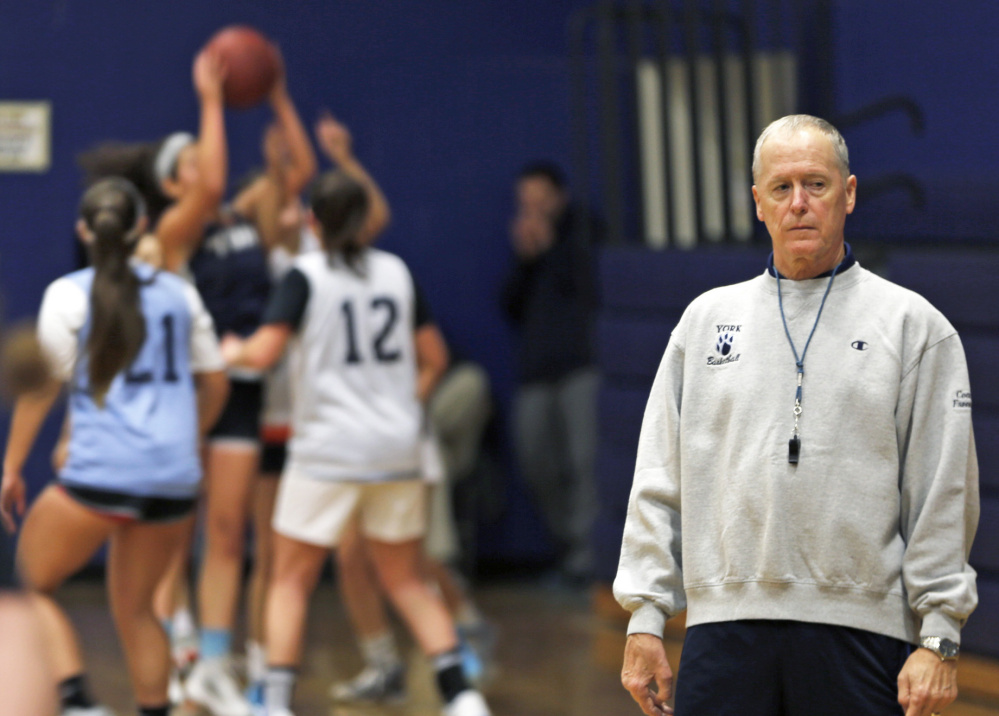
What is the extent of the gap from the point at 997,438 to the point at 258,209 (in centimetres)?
258

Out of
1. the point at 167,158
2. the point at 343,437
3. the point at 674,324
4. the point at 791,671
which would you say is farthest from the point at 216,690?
the point at 791,671

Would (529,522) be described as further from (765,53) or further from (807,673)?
(807,673)

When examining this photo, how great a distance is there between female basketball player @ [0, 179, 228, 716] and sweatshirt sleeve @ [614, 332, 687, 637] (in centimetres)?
161

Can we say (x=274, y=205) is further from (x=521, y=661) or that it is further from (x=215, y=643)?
(x=521, y=661)

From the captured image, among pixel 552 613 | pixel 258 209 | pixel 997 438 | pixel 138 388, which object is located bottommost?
pixel 552 613

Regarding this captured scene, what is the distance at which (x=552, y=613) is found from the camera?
5977 millimetres

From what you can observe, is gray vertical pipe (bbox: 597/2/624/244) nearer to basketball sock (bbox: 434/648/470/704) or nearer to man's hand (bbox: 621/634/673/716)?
basketball sock (bbox: 434/648/470/704)

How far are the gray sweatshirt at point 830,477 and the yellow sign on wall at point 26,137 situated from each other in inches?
170

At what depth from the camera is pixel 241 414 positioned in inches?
172

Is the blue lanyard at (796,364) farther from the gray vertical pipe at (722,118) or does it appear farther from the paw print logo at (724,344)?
the gray vertical pipe at (722,118)

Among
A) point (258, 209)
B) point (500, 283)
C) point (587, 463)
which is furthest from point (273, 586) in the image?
point (500, 283)

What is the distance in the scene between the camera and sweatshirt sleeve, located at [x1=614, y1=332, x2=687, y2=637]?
2186 millimetres

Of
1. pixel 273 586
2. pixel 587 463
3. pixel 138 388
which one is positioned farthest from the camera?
pixel 587 463

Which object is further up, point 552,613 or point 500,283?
point 500,283
